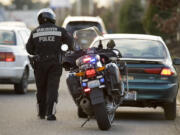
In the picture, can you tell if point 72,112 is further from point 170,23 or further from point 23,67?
point 170,23

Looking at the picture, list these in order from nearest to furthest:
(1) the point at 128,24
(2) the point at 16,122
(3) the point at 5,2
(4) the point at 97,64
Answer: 1. (4) the point at 97,64
2. (2) the point at 16,122
3. (1) the point at 128,24
4. (3) the point at 5,2

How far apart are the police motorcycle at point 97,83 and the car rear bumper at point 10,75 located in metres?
6.01

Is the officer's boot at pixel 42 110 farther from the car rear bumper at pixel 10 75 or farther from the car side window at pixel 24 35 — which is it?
the car side window at pixel 24 35

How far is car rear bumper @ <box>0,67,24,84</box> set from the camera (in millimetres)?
17203

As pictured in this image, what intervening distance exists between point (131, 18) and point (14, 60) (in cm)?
3571

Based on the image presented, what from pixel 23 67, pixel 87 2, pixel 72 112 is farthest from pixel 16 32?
pixel 87 2

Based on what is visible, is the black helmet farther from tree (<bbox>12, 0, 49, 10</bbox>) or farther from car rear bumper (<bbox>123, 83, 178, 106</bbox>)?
tree (<bbox>12, 0, 49, 10</bbox>)

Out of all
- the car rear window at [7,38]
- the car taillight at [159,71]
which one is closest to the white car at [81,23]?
the car rear window at [7,38]

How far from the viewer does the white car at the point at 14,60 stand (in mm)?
17188

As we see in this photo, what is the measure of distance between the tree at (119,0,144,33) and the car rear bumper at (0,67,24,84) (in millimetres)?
33111

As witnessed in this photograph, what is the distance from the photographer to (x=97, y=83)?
424 inches

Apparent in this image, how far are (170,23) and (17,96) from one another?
16077 mm

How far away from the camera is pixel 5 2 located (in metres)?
162

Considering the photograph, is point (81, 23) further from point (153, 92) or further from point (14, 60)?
point (153, 92)
